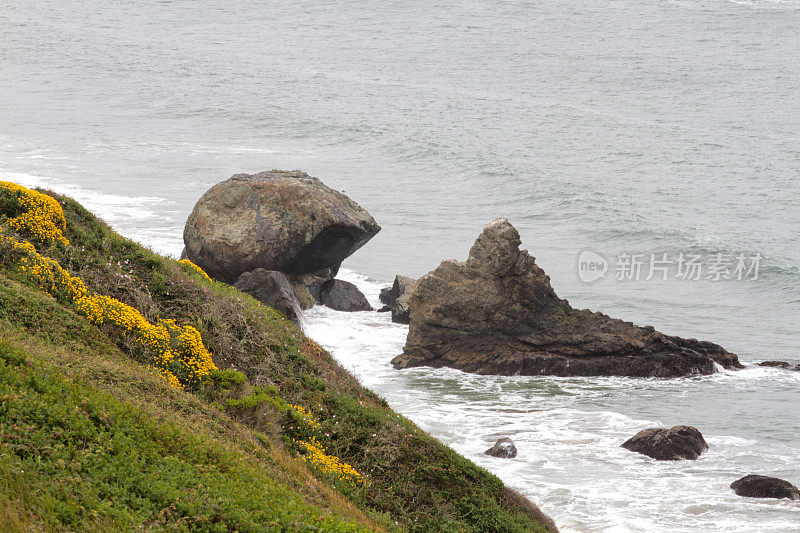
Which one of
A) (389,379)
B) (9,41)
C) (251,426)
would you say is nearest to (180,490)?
(251,426)

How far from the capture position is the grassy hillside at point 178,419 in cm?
774

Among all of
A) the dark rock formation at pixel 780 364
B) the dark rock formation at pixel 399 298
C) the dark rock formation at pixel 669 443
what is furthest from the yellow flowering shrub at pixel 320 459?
the dark rock formation at pixel 780 364

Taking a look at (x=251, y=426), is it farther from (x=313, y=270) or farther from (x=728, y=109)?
(x=728, y=109)

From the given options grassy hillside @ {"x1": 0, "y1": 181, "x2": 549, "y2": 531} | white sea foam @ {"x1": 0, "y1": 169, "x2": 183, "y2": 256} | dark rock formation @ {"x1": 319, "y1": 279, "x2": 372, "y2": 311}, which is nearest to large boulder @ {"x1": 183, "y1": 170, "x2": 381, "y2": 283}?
dark rock formation @ {"x1": 319, "y1": 279, "x2": 372, "y2": 311}

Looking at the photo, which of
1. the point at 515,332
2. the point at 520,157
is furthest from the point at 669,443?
the point at 520,157

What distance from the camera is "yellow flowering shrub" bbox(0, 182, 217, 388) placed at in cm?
1238

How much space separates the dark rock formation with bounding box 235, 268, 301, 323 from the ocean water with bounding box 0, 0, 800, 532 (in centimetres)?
274

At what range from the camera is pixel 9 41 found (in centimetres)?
12088

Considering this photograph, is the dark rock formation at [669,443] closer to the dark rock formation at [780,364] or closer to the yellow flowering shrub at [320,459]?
the dark rock formation at [780,364]

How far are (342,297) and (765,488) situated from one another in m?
17.6

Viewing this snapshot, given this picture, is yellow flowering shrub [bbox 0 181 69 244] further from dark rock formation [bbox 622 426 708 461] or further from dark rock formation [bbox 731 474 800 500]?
dark rock formation [bbox 731 474 800 500]

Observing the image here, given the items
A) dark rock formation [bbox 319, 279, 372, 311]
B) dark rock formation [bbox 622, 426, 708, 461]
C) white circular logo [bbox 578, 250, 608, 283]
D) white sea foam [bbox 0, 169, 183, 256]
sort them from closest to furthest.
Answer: dark rock formation [bbox 622, 426, 708, 461] < dark rock formation [bbox 319, 279, 372, 311] < white sea foam [bbox 0, 169, 183, 256] < white circular logo [bbox 578, 250, 608, 283]

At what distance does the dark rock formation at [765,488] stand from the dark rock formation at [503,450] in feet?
15.2

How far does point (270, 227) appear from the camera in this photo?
26969 mm
